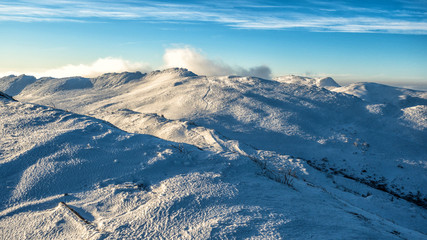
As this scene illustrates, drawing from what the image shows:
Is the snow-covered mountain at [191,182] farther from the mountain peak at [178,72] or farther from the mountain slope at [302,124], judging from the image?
the mountain peak at [178,72]

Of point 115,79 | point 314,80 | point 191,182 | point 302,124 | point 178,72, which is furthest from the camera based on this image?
point 314,80

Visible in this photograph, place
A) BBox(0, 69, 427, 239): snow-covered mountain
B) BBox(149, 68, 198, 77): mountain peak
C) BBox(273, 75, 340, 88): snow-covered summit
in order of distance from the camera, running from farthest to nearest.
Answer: BBox(273, 75, 340, 88): snow-covered summit < BBox(149, 68, 198, 77): mountain peak < BBox(0, 69, 427, 239): snow-covered mountain

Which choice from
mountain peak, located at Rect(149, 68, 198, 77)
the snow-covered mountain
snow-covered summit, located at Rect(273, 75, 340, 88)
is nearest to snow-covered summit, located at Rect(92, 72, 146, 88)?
mountain peak, located at Rect(149, 68, 198, 77)

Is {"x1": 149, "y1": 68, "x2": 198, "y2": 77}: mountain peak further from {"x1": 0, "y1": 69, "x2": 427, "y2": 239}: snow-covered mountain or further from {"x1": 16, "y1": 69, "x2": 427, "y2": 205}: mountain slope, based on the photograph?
{"x1": 0, "y1": 69, "x2": 427, "y2": 239}: snow-covered mountain

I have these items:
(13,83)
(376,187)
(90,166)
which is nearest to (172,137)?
(90,166)

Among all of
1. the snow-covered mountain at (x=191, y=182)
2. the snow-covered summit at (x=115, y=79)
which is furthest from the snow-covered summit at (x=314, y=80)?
the snow-covered mountain at (x=191, y=182)

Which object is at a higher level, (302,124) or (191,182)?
(191,182)

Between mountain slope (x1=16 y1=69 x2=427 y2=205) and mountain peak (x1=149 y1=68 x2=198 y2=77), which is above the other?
mountain slope (x1=16 y1=69 x2=427 y2=205)

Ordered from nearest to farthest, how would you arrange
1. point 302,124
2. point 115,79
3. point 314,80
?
point 302,124
point 115,79
point 314,80

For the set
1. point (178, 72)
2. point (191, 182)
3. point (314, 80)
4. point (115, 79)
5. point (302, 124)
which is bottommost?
point (115, 79)

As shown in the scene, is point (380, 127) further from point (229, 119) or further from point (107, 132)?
point (107, 132)

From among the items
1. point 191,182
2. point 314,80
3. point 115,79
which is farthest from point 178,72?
point 314,80

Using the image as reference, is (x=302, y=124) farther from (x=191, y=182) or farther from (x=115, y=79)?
(x=115, y=79)
